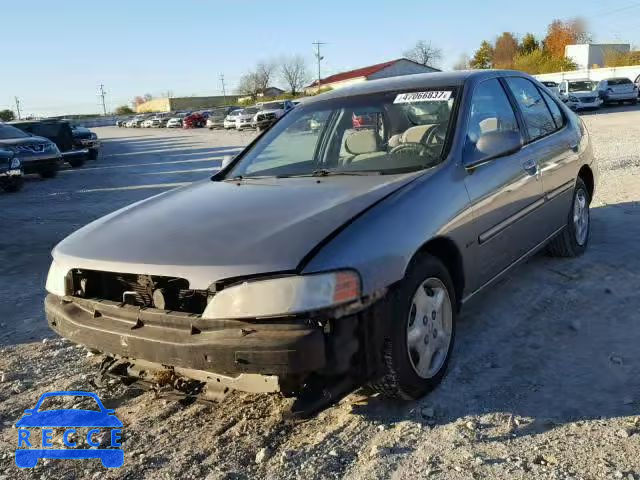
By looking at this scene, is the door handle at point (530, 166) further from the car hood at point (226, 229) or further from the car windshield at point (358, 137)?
the car hood at point (226, 229)

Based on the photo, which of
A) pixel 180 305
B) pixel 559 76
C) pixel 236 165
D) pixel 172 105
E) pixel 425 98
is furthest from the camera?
pixel 172 105

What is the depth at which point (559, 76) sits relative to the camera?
47.0 meters

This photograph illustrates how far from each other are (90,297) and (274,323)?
1087mm

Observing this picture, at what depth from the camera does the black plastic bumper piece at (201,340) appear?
2.44 m

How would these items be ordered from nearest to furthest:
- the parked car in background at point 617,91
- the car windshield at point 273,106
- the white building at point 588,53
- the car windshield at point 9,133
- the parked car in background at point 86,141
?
the car windshield at point 9,133 → the parked car in background at point 86,141 → the parked car in background at point 617,91 → the car windshield at point 273,106 → the white building at point 588,53

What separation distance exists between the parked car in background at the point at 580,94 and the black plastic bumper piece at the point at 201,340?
97.5 ft

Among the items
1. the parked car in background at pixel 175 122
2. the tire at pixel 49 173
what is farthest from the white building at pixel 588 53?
the tire at pixel 49 173

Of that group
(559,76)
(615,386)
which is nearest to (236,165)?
(615,386)

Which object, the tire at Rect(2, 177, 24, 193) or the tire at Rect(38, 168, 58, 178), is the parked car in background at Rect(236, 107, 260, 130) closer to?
the tire at Rect(38, 168, 58, 178)

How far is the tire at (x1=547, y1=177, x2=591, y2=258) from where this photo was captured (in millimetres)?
5160

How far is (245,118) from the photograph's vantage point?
37.2 m

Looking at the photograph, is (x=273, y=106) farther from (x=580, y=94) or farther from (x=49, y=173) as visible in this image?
(x=49, y=173)

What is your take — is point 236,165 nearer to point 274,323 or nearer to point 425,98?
point 425,98

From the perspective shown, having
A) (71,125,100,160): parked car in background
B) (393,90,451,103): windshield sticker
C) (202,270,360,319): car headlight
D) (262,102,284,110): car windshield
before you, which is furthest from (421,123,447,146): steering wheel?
(262,102,284,110): car windshield
